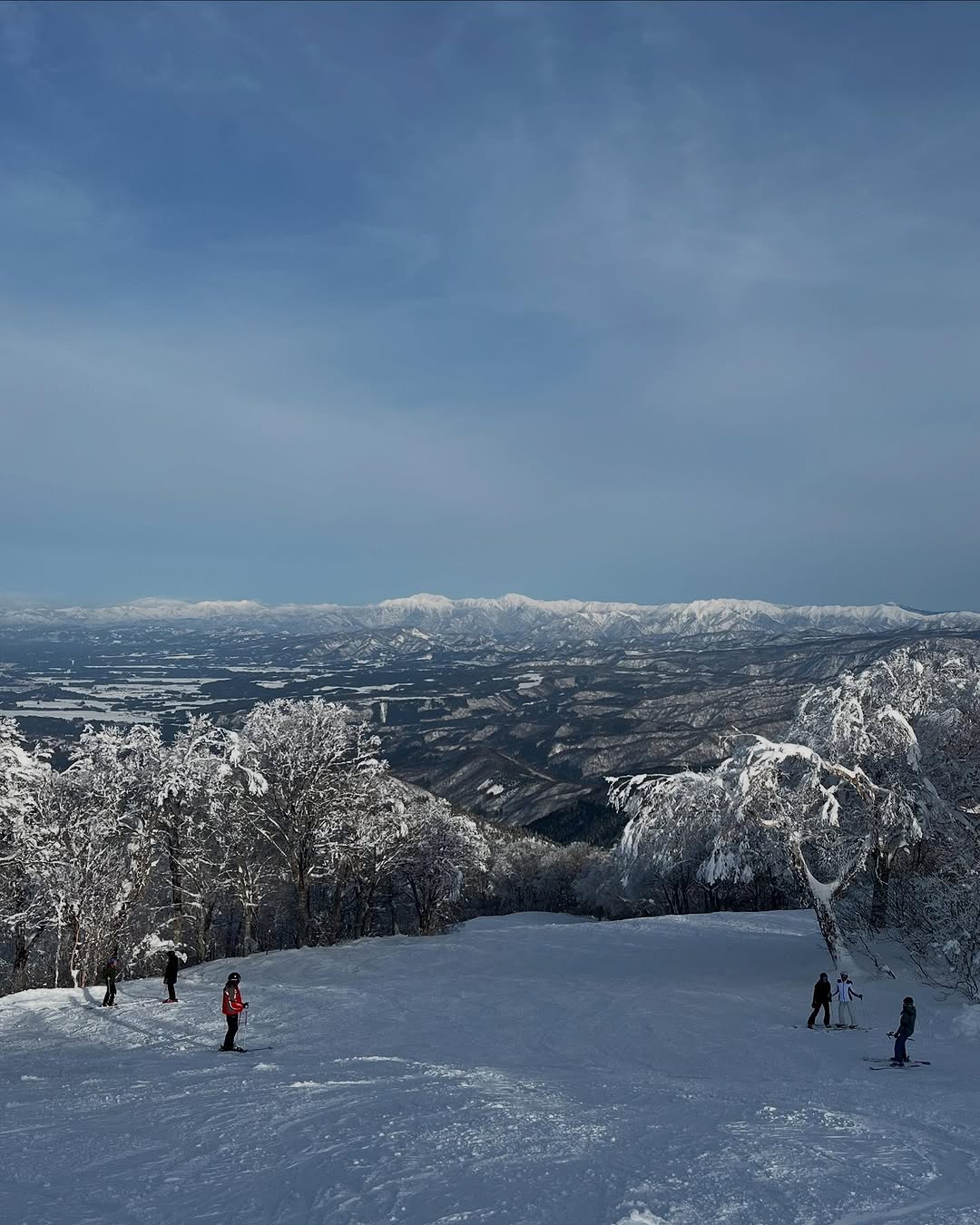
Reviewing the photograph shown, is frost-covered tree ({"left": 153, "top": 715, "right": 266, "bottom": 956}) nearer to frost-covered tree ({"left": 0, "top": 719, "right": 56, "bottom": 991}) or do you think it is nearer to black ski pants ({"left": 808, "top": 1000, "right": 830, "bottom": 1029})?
frost-covered tree ({"left": 0, "top": 719, "right": 56, "bottom": 991})

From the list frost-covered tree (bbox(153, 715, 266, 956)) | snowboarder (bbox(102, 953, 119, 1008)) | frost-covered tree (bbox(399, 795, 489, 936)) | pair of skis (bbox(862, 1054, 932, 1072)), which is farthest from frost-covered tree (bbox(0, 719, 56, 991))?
pair of skis (bbox(862, 1054, 932, 1072))

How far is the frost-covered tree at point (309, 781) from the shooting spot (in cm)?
3275

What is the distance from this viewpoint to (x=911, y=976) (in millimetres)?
20859

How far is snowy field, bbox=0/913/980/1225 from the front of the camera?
8.73 m

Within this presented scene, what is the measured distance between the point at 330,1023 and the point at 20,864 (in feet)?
55.1

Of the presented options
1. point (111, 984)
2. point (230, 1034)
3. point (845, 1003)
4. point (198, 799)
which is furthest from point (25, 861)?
point (845, 1003)

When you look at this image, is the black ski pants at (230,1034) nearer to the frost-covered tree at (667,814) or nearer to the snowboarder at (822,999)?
the frost-covered tree at (667,814)

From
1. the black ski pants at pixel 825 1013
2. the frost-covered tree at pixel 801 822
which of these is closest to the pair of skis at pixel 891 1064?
the black ski pants at pixel 825 1013

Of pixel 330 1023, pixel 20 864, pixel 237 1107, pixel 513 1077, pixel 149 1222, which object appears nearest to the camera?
pixel 149 1222

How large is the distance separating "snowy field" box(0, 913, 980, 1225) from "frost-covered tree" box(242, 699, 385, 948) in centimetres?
838

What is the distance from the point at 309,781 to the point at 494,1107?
72.5ft

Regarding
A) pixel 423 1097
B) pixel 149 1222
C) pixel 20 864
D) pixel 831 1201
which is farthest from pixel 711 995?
pixel 20 864

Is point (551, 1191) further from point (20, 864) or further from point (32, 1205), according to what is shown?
point (20, 864)

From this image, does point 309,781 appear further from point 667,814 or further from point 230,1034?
point 667,814
